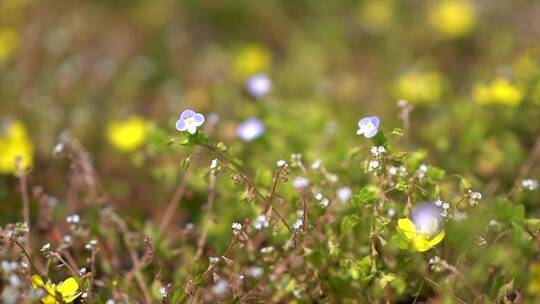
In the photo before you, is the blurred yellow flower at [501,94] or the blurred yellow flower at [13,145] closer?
the blurred yellow flower at [501,94]

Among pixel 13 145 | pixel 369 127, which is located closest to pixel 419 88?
pixel 369 127

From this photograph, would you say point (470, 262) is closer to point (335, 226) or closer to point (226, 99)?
point (335, 226)

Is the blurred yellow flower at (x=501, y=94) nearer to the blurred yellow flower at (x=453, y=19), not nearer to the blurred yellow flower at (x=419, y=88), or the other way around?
the blurred yellow flower at (x=419, y=88)

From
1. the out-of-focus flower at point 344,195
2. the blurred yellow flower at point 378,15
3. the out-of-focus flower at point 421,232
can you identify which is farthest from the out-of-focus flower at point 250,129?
the blurred yellow flower at point 378,15

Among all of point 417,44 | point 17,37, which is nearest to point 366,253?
point 417,44

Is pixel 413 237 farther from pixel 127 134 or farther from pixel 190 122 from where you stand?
pixel 127 134

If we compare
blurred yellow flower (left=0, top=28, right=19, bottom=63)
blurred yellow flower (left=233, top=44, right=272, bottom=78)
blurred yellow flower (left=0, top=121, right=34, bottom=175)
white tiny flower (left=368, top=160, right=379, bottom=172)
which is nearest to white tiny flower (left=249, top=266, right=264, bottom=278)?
white tiny flower (left=368, top=160, right=379, bottom=172)
